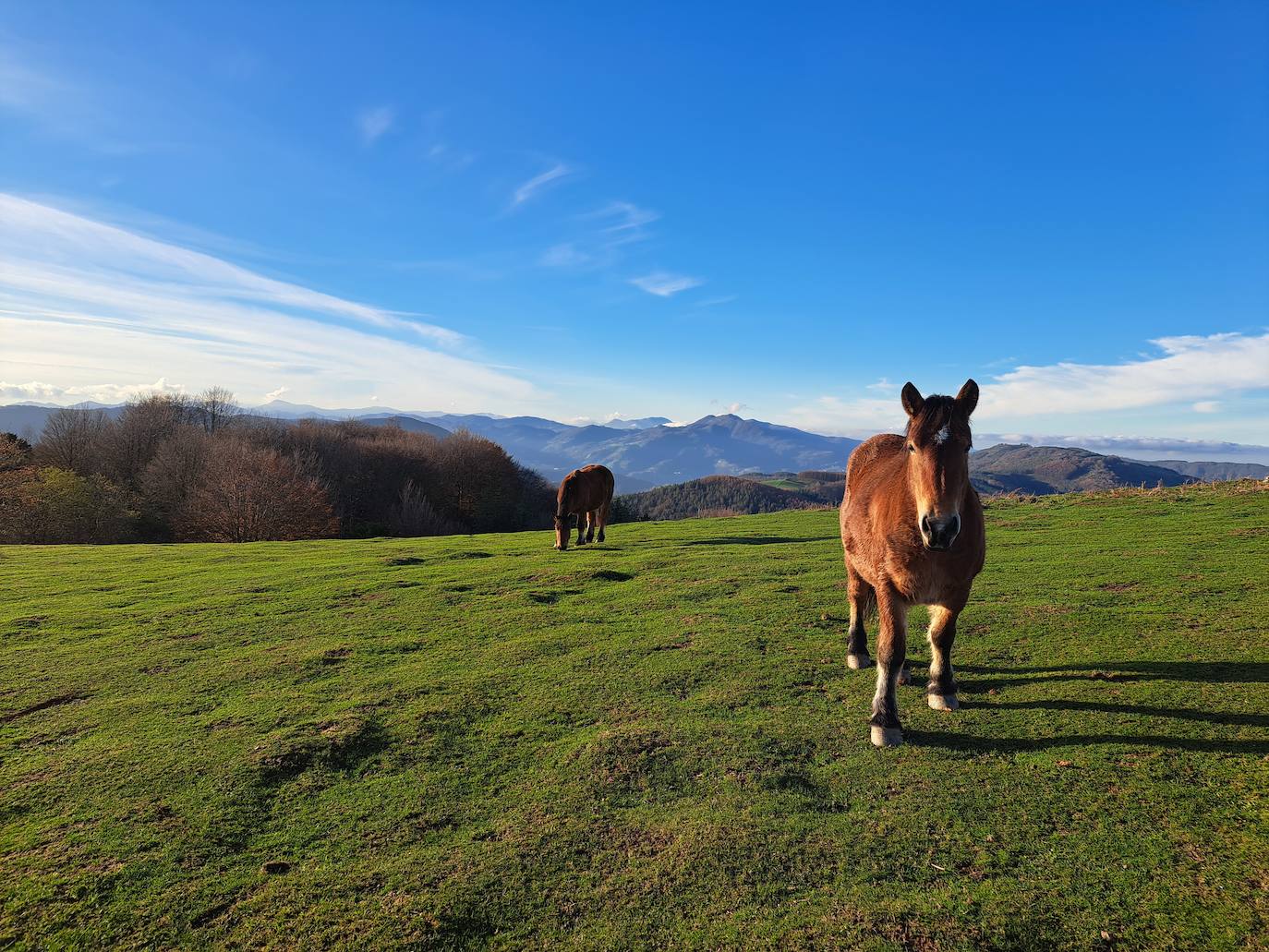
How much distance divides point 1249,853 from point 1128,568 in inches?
326

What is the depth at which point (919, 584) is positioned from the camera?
5020 millimetres

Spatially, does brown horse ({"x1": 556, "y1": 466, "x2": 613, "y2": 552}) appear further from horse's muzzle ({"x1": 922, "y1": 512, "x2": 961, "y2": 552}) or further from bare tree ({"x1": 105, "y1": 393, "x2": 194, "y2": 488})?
bare tree ({"x1": 105, "y1": 393, "x2": 194, "y2": 488})

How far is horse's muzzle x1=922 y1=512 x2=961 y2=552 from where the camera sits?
4.37 m

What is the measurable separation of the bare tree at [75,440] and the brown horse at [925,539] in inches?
2285

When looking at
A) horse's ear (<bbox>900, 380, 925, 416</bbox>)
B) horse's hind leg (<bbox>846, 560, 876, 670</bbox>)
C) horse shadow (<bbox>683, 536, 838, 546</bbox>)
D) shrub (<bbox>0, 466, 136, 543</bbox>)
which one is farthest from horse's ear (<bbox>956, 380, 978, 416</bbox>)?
shrub (<bbox>0, 466, 136, 543</bbox>)

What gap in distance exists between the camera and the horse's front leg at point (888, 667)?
4777 millimetres

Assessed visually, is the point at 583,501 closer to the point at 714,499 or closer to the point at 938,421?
the point at 938,421

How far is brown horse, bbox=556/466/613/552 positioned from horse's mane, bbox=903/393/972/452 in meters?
12.4

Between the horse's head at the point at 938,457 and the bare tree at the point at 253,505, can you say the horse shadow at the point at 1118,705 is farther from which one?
the bare tree at the point at 253,505

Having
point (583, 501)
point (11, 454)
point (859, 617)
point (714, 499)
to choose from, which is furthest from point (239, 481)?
point (714, 499)

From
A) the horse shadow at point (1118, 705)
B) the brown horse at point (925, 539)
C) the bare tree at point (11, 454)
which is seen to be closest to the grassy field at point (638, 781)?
the horse shadow at point (1118, 705)

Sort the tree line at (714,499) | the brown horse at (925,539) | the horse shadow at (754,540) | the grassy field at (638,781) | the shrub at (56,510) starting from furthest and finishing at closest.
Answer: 1. the tree line at (714,499)
2. the shrub at (56,510)
3. the horse shadow at (754,540)
4. the brown horse at (925,539)
5. the grassy field at (638,781)

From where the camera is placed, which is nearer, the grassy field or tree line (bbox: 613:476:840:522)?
the grassy field

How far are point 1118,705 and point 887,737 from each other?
2234 millimetres
